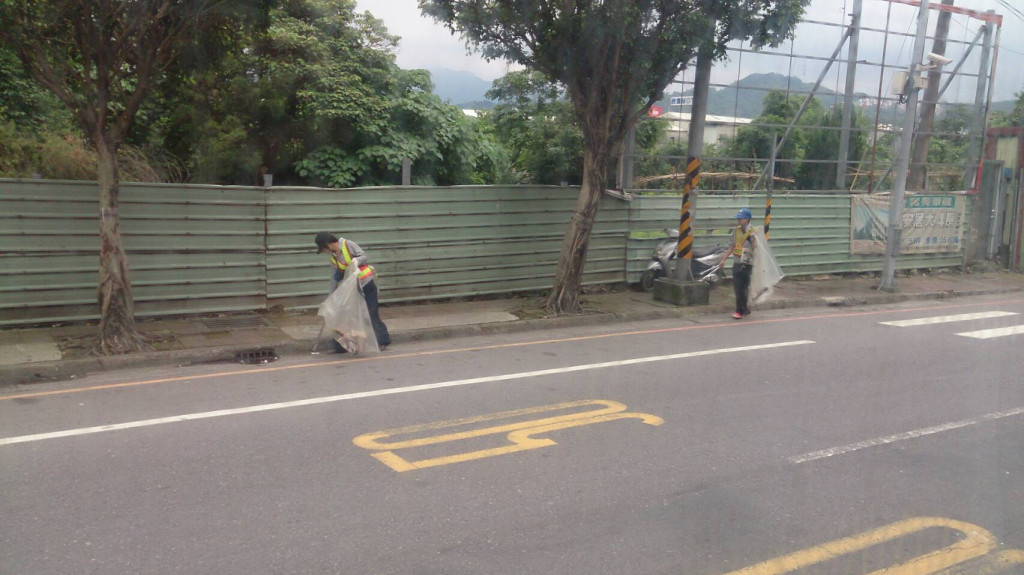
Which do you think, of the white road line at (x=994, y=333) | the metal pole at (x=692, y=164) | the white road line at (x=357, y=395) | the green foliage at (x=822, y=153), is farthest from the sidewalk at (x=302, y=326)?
the green foliage at (x=822, y=153)

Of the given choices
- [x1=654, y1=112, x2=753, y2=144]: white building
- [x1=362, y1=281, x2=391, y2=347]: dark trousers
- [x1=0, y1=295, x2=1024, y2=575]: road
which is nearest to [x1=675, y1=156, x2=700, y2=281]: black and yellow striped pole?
[x1=654, y1=112, x2=753, y2=144]: white building

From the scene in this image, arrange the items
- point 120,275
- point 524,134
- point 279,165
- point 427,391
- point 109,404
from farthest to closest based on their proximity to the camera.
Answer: point 524,134 < point 279,165 < point 120,275 < point 427,391 < point 109,404

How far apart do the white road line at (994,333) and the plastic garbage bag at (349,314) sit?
841cm

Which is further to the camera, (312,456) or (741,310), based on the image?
(741,310)

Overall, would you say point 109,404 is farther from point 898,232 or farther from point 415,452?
point 898,232

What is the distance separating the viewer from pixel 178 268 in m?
10.9

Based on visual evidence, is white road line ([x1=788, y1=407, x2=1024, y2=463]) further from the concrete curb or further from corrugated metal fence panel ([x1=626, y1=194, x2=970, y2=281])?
corrugated metal fence panel ([x1=626, y1=194, x2=970, y2=281])

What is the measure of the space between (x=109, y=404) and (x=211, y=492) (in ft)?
8.82

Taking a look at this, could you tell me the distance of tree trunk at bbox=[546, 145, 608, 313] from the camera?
12.5m

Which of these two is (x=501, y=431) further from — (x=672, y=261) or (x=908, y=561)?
(x=672, y=261)

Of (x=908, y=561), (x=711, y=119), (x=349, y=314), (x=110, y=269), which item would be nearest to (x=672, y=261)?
(x=711, y=119)

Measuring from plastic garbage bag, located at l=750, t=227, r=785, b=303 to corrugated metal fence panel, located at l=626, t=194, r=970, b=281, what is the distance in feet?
6.09

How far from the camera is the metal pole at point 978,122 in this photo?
796 inches

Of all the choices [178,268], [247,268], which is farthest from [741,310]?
[178,268]
